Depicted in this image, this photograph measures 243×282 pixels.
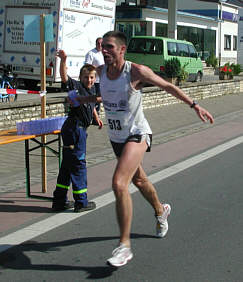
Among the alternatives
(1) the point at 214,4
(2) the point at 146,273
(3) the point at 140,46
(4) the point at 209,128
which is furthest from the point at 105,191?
(1) the point at 214,4

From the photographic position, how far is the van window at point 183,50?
24672 millimetres

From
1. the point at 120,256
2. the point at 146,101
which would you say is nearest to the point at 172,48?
the point at 146,101

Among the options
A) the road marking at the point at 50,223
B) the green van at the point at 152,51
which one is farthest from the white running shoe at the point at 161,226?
the green van at the point at 152,51

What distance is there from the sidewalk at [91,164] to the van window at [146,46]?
6.22m

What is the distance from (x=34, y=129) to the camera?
21.5ft

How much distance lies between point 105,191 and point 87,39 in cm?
1244

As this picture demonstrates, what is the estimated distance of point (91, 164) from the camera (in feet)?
30.2

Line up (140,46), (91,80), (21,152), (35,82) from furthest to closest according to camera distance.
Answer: (140,46)
(35,82)
(21,152)
(91,80)

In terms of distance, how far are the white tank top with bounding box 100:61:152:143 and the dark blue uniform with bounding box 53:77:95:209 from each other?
127 cm

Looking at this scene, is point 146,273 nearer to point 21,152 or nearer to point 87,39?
point 21,152

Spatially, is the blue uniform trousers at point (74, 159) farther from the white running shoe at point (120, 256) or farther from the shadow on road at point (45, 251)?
the white running shoe at point (120, 256)

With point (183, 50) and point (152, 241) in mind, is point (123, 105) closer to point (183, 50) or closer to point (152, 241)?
point (152, 241)

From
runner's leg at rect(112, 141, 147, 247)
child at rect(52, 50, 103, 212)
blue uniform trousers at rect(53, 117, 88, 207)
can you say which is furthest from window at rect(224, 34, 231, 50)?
runner's leg at rect(112, 141, 147, 247)

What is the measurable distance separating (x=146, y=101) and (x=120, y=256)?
12203 mm
